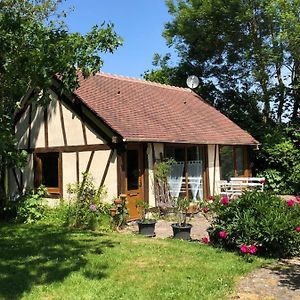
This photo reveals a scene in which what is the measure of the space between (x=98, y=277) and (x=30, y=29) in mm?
5090

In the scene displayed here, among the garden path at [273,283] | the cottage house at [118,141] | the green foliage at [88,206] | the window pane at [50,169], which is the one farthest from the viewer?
the window pane at [50,169]

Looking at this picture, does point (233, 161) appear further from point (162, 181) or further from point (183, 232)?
point (183, 232)

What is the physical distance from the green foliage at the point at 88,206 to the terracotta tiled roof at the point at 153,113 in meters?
1.97

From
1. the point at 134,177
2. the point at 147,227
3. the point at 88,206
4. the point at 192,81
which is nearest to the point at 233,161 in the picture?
the point at 192,81

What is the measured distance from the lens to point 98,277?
21.9 feet

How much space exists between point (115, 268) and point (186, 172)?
26.4 ft

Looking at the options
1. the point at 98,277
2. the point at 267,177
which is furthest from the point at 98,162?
the point at 267,177

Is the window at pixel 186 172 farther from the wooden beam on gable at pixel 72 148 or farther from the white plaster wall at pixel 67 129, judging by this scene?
the white plaster wall at pixel 67 129

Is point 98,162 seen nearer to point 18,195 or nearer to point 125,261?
point 18,195

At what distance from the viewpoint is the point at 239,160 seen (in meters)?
19.4

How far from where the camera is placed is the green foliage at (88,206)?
38.2 ft

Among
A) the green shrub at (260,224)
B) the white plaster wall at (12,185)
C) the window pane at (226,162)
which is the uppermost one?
the window pane at (226,162)

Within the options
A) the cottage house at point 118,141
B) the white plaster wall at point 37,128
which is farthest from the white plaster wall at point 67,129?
the white plaster wall at point 37,128

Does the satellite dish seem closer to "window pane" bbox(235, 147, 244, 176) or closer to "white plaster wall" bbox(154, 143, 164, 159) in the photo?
"window pane" bbox(235, 147, 244, 176)
